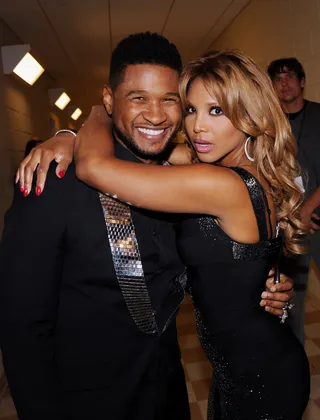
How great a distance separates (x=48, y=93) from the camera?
819 cm

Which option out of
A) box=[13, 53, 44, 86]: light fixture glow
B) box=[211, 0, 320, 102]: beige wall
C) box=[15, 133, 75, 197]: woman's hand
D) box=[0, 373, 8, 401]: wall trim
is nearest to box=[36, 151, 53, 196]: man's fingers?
box=[15, 133, 75, 197]: woman's hand

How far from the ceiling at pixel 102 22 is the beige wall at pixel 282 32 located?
203mm

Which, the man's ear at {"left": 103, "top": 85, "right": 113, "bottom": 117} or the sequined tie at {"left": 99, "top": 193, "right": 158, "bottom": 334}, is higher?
the man's ear at {"left": 103, "top": 85, "right": 113, "bottom": 117}

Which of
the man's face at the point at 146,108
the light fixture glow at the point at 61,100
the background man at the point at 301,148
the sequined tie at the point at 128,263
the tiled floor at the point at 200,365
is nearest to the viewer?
the sequined tie at the point at 128,263

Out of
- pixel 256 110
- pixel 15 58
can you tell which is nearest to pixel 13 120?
pixel 15 58

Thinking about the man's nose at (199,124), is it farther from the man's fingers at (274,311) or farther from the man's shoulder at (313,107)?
the man's shoulder at (313,107)

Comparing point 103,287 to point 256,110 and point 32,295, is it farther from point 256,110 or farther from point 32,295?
point 256,110

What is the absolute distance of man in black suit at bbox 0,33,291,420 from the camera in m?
1.07

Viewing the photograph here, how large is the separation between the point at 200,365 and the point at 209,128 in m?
2.31

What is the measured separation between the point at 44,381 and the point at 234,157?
3.32ft

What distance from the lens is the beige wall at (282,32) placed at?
3.72 metres

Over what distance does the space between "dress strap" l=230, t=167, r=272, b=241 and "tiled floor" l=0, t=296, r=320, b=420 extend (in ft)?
5.54

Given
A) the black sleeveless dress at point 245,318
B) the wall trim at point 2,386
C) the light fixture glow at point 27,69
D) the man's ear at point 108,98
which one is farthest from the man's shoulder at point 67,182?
the light fixture glow at point 27,69

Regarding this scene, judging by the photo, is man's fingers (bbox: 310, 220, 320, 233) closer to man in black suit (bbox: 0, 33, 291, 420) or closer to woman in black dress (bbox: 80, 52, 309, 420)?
woman in black dress (bbox: 80, 52, 309, 420)
